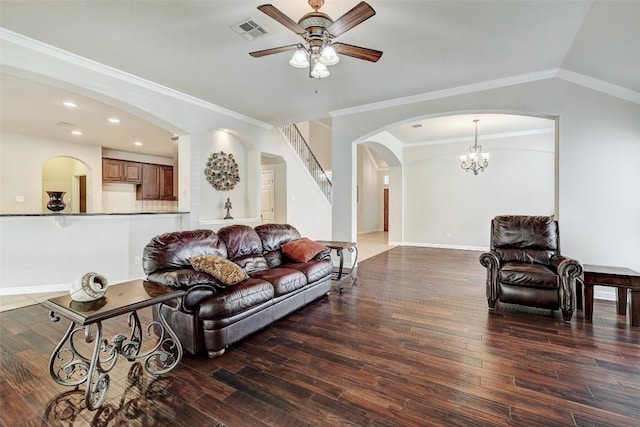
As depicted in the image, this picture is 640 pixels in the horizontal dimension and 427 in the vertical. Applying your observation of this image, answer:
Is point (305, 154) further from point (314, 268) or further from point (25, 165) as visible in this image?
point (25, 165)

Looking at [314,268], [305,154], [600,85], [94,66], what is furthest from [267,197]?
[600,85]

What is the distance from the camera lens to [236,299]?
2.60 meters

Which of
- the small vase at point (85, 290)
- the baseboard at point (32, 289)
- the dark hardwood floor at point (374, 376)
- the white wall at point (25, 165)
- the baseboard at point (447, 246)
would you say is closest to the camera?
the dark hardwood floor at point (374, 376)

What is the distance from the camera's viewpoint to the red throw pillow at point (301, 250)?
3.95 metres

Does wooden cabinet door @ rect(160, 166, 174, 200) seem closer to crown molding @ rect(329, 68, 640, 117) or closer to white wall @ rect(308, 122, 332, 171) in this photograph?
white wall @ rect(308, 122, 332, 171)

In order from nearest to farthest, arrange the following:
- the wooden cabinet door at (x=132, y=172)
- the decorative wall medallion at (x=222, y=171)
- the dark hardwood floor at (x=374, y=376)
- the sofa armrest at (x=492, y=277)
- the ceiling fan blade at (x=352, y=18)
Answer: the dark hardwood floor at (x=374, y=376), the ceiling fan blade at (x=352, y=18), the sofa armrest at (x=492, y=277), the decorative wall medallion at (x=222, y=171), the wooden cabinet door at (x=132, y=172)

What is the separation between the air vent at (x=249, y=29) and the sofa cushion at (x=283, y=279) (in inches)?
98.2

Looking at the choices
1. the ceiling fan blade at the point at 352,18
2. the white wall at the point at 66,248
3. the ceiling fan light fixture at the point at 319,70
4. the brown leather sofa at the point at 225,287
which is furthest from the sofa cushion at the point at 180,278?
the white wall at the point at 66,248

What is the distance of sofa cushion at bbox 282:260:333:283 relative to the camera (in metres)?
3.60

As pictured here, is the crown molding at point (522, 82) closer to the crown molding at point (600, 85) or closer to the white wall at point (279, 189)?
the crown molding at point (600, 85)

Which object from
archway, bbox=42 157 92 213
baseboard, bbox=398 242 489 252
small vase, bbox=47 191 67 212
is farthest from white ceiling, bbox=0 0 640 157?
baseboard, bbox=398 242 489 252

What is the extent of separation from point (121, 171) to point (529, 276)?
9.18 meters

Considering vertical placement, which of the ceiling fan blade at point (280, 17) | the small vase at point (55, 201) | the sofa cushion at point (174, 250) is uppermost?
the ceiling fan blade at point (280, 17)

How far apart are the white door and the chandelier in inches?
187
